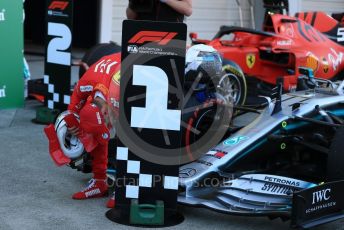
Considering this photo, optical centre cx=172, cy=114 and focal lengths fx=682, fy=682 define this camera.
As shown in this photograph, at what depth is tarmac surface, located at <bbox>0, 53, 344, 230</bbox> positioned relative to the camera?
169 inches

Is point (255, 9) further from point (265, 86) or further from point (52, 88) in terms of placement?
point (52, 88)

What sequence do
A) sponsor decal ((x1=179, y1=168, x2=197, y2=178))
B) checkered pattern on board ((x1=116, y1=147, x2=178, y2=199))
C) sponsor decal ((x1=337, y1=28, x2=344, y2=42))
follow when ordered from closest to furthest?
checkered pattern on board ((x1=116, y1=147, x2=178, y2=199))
sponsor decal ((x1=179, y1=168, x2=197, y2=178))
sponsor decal ((x1=337, y1=28, x2=344, y2=42))

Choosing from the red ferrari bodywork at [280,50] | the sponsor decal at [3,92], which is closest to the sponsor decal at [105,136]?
the sponsor decal at [3,92]

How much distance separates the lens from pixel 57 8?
6.94 m

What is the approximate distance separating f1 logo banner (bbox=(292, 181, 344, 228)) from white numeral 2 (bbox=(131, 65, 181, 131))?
86 centimetres

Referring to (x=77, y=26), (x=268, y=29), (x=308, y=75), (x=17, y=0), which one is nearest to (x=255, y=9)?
(x=77, y=26)

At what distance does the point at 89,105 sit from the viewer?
14.7 ft

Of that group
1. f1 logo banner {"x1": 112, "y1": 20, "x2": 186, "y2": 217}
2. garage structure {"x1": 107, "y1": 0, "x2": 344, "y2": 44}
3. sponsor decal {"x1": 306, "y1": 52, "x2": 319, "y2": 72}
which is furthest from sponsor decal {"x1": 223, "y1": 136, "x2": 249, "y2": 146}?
garage structure {"x1": 107, "y1": 0, "x2": 344, "y2": 44}

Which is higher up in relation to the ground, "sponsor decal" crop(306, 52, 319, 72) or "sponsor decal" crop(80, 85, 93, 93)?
"sponsor decal" crop(80, 85, 93, 93)

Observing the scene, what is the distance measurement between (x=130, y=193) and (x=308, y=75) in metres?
1.89

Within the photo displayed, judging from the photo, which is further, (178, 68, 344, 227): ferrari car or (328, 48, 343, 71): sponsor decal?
(328, 48, 343, 71): sponsor decal

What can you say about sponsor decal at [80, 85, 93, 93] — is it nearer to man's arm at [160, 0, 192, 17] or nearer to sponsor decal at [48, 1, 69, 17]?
man's arm at [160, 0, 192, 17]

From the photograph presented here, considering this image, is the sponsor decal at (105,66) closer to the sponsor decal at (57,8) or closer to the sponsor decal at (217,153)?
the sponsor decal at (217,153)

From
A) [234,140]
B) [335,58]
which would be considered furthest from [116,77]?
[335,58]
